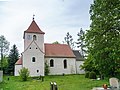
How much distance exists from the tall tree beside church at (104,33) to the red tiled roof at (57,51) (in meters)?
24.2

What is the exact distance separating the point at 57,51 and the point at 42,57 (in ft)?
16.2

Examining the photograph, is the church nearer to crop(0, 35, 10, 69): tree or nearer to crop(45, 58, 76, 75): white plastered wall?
crop(45, 58, 76, 75): white plastered wall

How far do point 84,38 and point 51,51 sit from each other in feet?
81.2

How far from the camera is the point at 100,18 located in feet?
57.2

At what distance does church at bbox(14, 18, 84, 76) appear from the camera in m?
38.8

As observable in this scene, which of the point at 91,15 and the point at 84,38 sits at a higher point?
the point at 91,15

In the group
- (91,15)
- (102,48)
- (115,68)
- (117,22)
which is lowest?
(115,68)

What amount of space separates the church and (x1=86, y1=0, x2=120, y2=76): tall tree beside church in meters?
22.2

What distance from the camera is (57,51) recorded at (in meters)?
43.4

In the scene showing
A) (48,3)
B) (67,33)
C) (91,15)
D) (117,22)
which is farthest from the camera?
(67,33)

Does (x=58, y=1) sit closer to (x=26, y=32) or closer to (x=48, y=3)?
(x=48, y=3)

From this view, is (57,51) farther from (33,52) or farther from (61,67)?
(33,52)

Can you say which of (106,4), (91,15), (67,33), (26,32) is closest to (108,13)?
(106,4)

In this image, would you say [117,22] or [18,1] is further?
[117,22]
